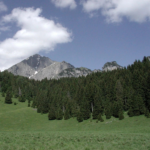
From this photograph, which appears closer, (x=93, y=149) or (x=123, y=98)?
(x=93, y=149)

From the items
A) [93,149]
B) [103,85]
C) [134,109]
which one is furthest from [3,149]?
[103,85]

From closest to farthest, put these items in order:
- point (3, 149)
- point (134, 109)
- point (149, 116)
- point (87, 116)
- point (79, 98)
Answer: point (3, 149) → point (149, 116) → point (134, 109) → point (87, 116) → point (79, 98)

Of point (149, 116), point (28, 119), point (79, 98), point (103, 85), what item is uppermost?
point (103, 85)

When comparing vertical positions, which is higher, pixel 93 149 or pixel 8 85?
pixel 8 85

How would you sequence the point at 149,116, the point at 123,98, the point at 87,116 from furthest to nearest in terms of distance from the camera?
the point at 123,98 < the point at 87,116 < the point at 149,116

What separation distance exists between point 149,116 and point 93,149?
4256 cm

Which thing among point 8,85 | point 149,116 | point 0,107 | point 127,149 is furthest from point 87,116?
point 8,85

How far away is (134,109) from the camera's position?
56594mm

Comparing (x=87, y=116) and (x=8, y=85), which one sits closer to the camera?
(x=87, y=116)

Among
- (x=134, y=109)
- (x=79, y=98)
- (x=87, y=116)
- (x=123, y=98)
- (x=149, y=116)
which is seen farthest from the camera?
(x=79, y=98)

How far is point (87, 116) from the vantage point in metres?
66.0

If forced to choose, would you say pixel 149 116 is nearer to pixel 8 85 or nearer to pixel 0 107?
pixel 0 107

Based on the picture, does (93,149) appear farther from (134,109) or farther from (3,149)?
(134,109)

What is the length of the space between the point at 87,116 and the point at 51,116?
2067 centimetres
